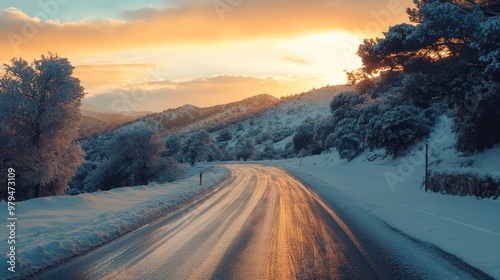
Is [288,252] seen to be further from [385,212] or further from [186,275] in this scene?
[385,212]

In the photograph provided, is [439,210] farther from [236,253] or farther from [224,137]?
[224,137]

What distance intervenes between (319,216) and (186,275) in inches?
299

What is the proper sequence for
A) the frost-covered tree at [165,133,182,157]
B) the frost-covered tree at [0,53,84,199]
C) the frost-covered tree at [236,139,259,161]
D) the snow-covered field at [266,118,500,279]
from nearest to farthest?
the snow-covered field at [266,118,500,279] < the frost-covered tree at [0,53,84,199] < the frost-covered tree at [165,133,182,157] < the frost-covered tree at [236,139,259,161]

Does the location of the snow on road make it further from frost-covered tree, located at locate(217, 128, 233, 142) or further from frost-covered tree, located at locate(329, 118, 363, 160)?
frost-covered tree, located at locate(217, 128, 233, 142)

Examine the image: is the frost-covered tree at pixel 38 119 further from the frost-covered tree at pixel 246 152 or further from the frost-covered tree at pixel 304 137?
the frost-covered tree at pixel 246 152

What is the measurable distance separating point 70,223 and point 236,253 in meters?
5.41

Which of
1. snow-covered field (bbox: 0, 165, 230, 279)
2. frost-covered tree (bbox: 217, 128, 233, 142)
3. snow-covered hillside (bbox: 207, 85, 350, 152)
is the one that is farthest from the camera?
frost-covered tree (bbox: 217, 128, 233, 142)

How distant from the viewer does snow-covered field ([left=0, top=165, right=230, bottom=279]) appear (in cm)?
721

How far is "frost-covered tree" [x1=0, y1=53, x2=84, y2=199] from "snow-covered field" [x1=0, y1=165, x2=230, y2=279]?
35.7 ft

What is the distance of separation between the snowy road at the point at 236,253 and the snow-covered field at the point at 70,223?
46cm

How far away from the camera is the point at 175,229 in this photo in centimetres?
1034

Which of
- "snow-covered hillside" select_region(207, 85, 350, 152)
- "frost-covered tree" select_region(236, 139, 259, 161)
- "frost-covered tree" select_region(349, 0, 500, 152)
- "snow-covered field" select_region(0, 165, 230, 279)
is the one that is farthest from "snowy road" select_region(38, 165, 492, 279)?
"snow-covered hillside" select_region(207, 85, 350, 152)

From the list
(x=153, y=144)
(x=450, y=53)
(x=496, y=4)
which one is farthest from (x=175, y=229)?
(x=153, y=144)

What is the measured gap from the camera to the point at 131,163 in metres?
39.5
